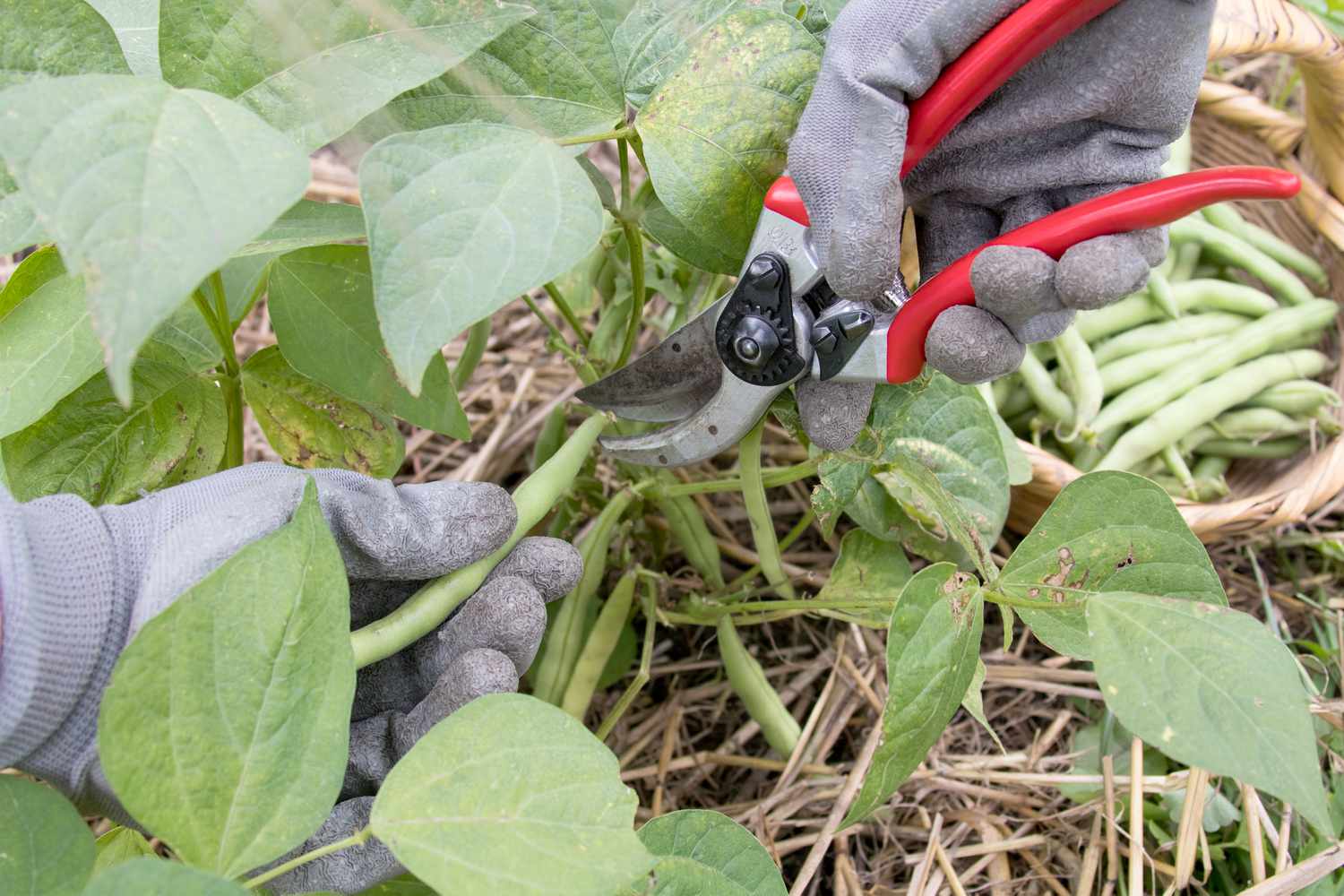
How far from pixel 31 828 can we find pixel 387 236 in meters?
0.38

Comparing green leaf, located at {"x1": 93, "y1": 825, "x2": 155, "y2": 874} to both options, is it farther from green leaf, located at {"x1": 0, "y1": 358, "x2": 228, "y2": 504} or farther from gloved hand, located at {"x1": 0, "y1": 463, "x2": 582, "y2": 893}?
green leaf, located at {"x1": 0, "y1": 358, "x2": 228, "y2": 504}

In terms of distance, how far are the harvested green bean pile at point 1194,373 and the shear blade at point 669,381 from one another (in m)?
0.62

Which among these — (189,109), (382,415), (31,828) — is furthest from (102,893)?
(382,415)

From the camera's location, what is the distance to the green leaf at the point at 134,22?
2.70 feet

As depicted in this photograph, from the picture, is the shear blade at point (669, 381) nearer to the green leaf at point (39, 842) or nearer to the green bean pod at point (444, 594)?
the green bean pod at point (444, 594)

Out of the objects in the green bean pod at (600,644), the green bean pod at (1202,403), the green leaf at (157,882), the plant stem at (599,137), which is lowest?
the green bean pod at (1202,403)

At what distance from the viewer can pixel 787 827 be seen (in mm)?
1087

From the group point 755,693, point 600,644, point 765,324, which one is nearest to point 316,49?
point 765,324

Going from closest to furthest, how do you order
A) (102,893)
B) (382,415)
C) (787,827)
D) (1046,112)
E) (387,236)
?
(102,893), (387,236), (1046,112), (382,415), (787,827)

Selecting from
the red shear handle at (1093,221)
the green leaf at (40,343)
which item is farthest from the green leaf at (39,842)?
the red shear handle at (1093,221)

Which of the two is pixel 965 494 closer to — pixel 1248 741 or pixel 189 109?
pixel 1248 741

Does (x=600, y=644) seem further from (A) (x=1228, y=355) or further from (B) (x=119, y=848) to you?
(A) (x=1228, y=355)

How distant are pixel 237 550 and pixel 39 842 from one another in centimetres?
19

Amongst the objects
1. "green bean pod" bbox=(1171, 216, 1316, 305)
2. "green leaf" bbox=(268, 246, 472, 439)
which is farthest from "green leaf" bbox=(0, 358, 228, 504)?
"green bean pod" bbox=(1171, 216, 1316, 305)
